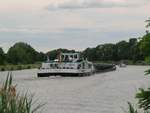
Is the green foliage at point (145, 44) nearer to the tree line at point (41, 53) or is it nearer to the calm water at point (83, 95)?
the calm water at point (83, 95)

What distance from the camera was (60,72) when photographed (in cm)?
7725

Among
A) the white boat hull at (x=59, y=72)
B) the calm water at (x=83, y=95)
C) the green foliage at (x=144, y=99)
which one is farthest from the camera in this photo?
the white boat hull at (x=59, y=72)

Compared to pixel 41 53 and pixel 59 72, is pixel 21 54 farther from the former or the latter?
pixel 59 72

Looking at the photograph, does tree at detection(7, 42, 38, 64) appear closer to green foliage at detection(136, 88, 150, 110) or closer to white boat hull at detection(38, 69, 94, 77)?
white boat hull at detection(38, 69, 94, 77)

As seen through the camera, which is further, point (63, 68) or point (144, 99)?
point (63, 68)

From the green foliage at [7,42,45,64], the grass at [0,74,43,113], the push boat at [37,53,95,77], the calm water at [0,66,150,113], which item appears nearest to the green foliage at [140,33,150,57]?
the grass at [0,74,43,113]

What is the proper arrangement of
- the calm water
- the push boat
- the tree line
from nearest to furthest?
the calm water < the push boat < the tree line

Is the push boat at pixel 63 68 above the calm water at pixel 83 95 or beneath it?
above

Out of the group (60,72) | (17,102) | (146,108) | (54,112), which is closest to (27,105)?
(17,102)

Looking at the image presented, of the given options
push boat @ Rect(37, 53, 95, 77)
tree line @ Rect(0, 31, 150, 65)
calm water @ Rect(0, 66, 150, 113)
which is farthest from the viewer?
tree line @ Rect(0, 31, 150, 65)

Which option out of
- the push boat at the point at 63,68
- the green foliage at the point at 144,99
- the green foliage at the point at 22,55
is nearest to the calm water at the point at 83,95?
the green foliage at the point at 144,99

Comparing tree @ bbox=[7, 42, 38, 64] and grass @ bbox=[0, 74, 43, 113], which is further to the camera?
tree @ bbox=[7, 42, 38, 64]

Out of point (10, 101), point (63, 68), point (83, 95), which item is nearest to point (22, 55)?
point (63, 68)

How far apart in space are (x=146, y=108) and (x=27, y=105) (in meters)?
1.64
